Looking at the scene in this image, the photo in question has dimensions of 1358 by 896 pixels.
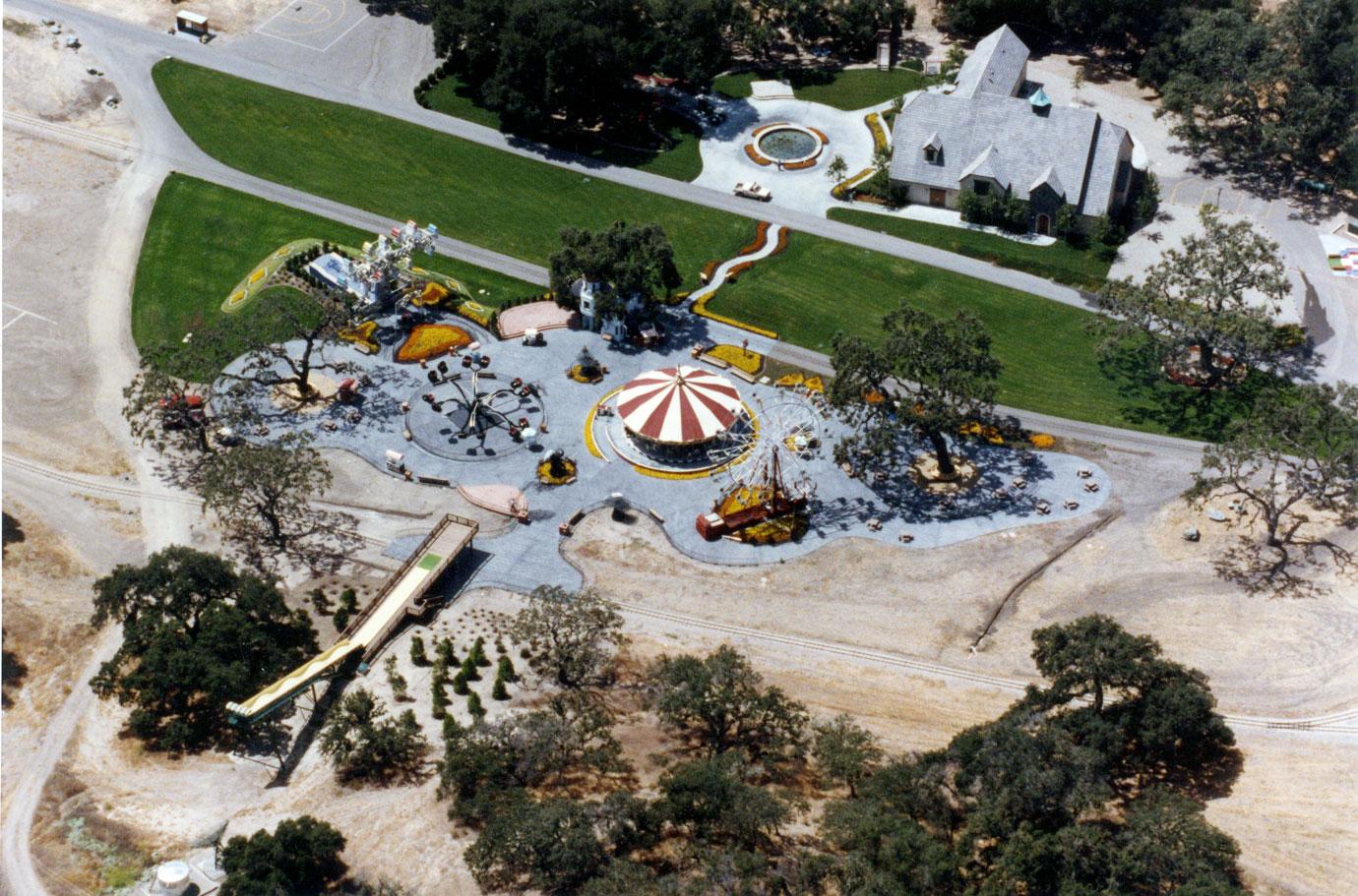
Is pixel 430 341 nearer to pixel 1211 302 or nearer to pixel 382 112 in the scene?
pixel 382 112

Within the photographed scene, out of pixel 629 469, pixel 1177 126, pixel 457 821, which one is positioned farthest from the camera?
pixel 1177 126

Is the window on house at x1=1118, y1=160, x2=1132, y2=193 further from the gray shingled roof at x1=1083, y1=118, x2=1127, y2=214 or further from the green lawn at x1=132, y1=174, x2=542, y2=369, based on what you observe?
the green lawn at x1=132, y1=174, x2=542, y2=369

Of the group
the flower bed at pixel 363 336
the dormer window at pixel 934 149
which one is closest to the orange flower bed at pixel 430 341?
the flower bed at pixel 363 336

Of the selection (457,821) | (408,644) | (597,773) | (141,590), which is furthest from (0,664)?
(597,773)

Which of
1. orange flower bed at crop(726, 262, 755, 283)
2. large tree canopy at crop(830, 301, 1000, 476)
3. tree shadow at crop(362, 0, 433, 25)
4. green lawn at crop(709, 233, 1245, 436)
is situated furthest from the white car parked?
tree shadow at crop(362, 0, 433, 25)

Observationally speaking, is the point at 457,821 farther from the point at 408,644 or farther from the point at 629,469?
the point at 629,469

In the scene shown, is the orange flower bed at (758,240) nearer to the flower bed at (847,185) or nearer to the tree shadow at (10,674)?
the flower bed at (847,185)
